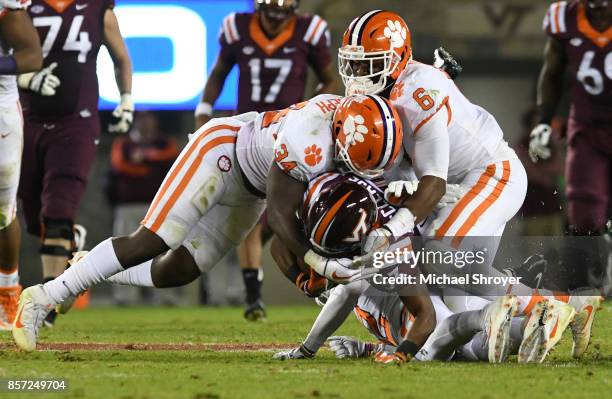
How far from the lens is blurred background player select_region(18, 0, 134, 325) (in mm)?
6969

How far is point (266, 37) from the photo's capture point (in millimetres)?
8406

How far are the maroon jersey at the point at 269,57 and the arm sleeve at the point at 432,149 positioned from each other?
3.44 meters

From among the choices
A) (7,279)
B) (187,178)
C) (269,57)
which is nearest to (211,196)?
(187,178)

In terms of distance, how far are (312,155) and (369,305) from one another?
703 millimetres

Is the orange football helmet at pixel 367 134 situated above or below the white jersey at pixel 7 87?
above

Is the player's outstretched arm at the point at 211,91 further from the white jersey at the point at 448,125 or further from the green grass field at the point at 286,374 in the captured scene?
the white jersey at the point at 448,125

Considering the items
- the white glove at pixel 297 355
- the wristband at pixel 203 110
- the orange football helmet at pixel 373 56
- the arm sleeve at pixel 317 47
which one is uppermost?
the orange football helmet at pixel 373 56

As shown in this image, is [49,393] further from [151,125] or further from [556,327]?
[151,125]

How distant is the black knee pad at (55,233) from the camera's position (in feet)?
22.8

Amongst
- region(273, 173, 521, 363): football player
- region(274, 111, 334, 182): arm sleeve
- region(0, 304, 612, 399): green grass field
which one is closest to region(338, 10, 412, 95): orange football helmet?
region(274, 111, 334, 182): arm sleeve

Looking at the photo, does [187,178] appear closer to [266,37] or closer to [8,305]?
[8,305]

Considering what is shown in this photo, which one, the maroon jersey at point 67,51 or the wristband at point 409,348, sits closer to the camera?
the wristband at point 409,348

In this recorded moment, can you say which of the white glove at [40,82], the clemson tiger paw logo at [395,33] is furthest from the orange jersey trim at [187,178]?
the white glove at [40,82]

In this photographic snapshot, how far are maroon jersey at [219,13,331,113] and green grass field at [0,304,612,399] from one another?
254cm
